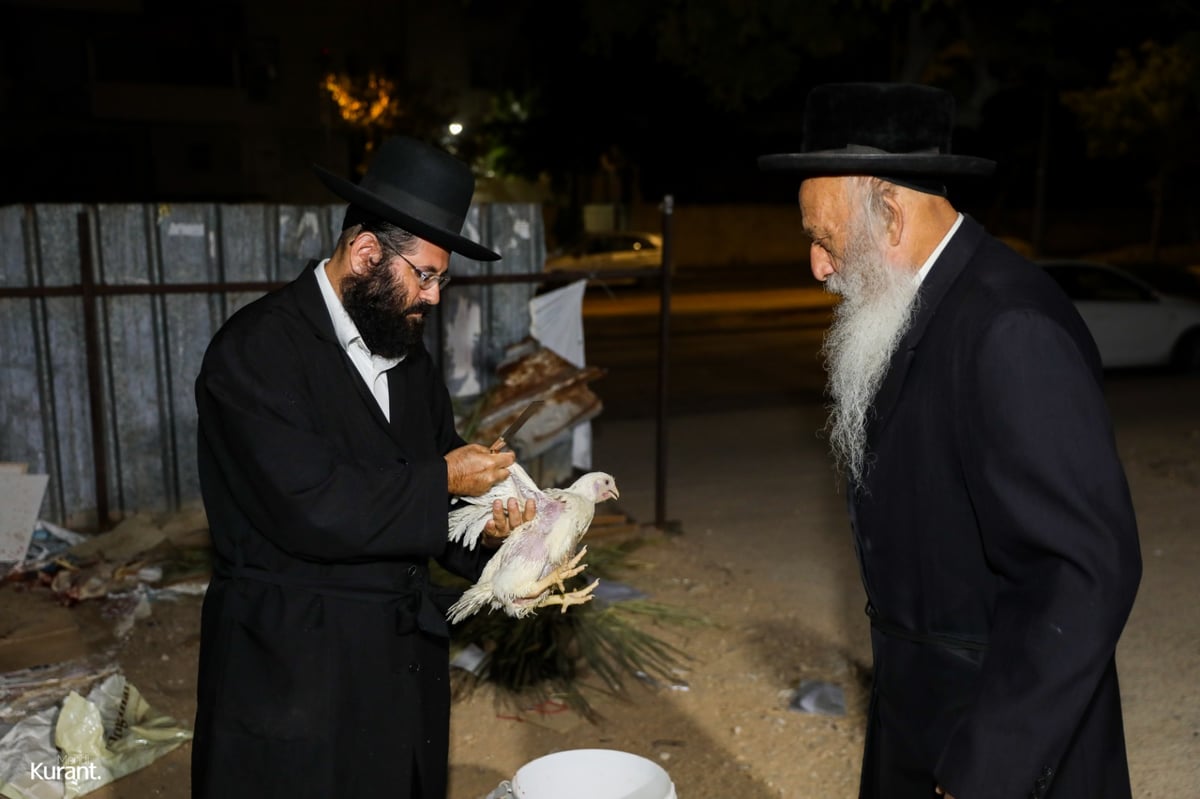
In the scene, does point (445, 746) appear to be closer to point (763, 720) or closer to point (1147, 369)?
point (763, 720)

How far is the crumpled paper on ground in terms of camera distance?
419cm

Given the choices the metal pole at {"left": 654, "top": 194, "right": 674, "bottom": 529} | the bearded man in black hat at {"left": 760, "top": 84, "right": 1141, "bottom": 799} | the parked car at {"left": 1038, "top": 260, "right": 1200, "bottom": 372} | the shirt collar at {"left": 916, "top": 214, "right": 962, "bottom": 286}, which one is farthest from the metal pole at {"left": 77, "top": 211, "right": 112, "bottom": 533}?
the parked car at {"left": 1038, "top": 260, "right": 1200, "bottom": 372}

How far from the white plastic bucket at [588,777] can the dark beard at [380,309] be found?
116 centimetres

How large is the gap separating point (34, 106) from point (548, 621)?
31324mm

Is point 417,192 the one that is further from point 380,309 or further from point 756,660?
point 756,660

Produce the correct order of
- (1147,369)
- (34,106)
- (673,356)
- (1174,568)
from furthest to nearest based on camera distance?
(34,106), (673,356), (1147,369), (1174,568)

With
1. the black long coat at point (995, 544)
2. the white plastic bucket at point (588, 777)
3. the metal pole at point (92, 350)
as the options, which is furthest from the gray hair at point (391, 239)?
the metal pole at point (92, 350)

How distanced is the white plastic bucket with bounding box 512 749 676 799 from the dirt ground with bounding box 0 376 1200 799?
1429 mm

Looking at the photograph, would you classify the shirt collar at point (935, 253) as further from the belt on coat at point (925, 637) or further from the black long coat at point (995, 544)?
the belt on coat at point (925, 637)

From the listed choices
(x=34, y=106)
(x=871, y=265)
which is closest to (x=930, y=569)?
(x=871, y=265)

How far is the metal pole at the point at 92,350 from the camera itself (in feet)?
21.6

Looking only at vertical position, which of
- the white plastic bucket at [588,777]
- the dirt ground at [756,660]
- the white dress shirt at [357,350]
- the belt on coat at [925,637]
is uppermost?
the white dress shirt at [357,350]

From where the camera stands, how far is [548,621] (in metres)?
5.36

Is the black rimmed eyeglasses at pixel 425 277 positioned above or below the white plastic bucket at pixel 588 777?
above
